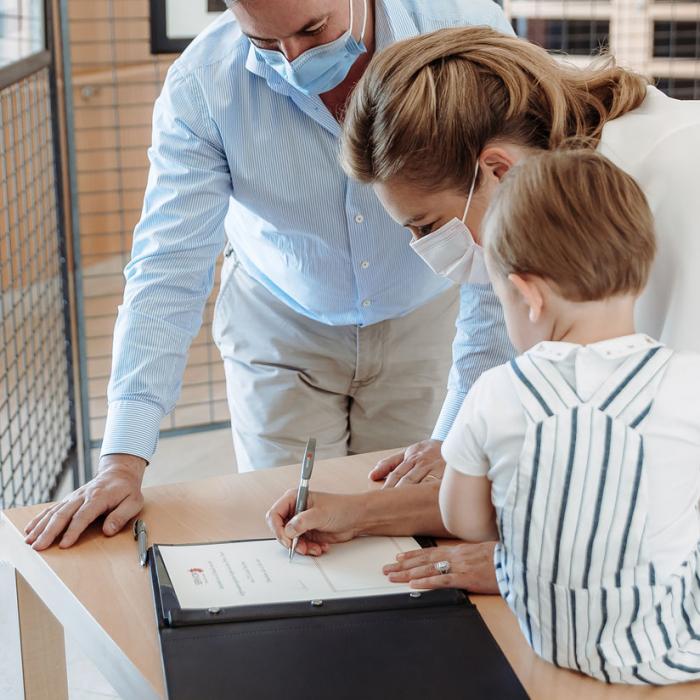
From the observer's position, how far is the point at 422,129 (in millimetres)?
1153

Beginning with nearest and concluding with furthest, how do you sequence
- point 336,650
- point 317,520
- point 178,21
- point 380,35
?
point 336,650 < point 317,520 < point 380,35 < point 178,21

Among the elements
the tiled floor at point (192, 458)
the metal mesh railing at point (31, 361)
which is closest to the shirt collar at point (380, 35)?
the metal mesh railing at point (31, 361)

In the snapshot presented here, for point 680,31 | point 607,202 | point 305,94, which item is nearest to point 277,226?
point 305,94

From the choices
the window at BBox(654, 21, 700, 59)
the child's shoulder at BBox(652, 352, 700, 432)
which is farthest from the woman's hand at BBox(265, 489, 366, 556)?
the window at BBox(654, 21, 700, 59)

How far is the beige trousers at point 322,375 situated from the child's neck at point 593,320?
0.94 metres

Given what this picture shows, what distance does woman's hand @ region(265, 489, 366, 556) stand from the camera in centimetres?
126

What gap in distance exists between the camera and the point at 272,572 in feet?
3.99

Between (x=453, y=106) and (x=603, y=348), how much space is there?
A: 36cm

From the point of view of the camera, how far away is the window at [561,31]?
440cm

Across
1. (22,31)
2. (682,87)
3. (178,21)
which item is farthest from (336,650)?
(682,87)

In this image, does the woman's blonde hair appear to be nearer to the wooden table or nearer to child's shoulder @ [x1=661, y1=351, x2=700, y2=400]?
child's shoulder @ [x1=661, y1=351, x2=700, y2=400]

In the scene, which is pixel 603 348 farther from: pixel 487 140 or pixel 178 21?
pixel 178 21

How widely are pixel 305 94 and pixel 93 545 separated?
2.38 feet

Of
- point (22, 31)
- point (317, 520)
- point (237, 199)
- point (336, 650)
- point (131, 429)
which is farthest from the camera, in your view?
point (22, 31)
